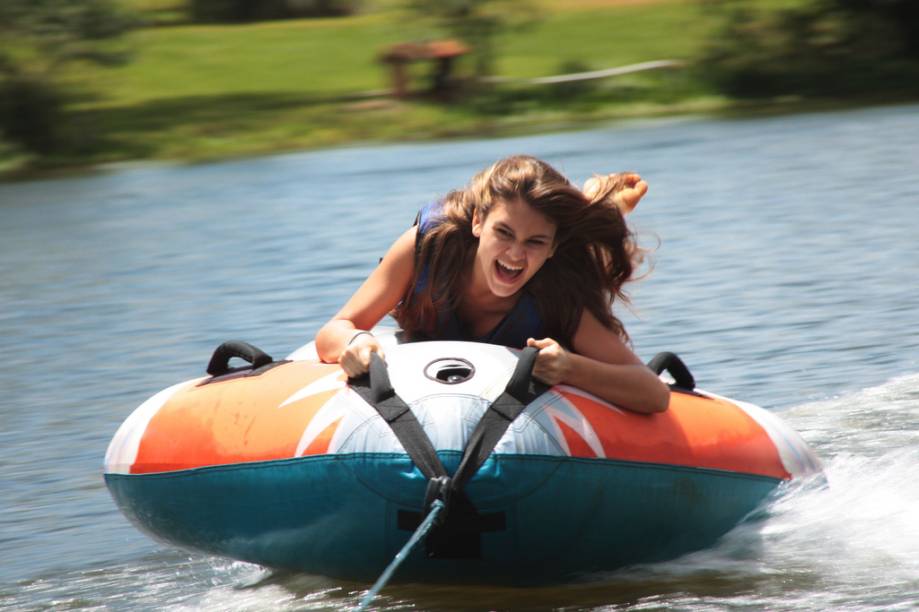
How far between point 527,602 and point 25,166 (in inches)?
698

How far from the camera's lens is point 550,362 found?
3.91 meters

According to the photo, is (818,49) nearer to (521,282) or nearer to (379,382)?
(521,282)

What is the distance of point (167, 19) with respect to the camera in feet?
105

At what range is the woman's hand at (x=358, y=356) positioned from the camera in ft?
13.0

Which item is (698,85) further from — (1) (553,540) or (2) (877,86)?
(1) (553,540)

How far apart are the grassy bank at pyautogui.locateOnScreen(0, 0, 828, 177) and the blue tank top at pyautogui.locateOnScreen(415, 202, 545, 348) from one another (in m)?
15.7

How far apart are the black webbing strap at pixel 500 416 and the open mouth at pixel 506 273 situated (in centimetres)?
24

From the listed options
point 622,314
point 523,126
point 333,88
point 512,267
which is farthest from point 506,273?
point 333,88

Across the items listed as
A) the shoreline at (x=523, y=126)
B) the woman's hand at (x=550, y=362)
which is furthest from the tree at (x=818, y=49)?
the woman's hand at (x=550, y=362)

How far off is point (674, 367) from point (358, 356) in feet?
3.19

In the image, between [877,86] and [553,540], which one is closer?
[553,540]

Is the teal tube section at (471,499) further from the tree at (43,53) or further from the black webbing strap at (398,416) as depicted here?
the tree at (43,53)

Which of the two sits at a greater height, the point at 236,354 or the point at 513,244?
the point at 513,244

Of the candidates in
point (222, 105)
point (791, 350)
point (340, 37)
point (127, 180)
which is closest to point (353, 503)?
point (791, 350)
